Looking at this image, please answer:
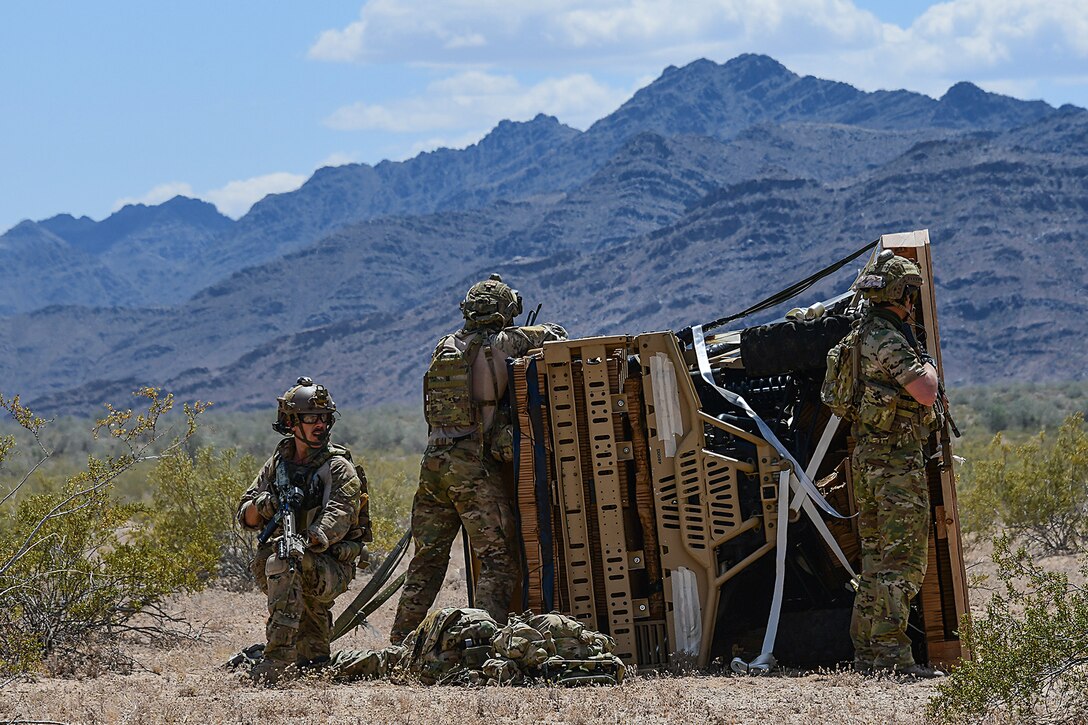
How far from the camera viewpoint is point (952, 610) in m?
8.51

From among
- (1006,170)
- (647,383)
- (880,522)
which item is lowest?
(880,522)

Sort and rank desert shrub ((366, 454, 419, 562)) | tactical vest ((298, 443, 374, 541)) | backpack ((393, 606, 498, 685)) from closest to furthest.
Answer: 1. backpack ((393, 606, 498, 685))
2. tactical vest ((298, 443, 374, 541))
3. desert shrub ((366, 454, 419, 562))

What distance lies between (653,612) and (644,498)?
2.22 feet

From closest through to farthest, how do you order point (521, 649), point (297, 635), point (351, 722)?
1. point (351, 722)
2. point (521, 649)
3. point (297, 635)

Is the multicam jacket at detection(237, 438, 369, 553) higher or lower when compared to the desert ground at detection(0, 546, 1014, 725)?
higher

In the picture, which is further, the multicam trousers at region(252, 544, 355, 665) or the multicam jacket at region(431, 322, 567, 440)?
the multicam jacket at region(431, 322, 567, 440)

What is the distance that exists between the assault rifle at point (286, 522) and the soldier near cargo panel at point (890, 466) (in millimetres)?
3119

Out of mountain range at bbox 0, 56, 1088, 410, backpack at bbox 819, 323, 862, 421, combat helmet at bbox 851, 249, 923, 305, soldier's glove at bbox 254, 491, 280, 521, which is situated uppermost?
mountain range at bbox 0, 56, 1088, 410

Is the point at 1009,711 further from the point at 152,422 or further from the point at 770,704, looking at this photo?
the point at 152,422

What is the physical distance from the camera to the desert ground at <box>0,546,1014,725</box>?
23.3 ft

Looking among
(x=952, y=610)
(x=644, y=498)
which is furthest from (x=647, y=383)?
(x=952, y=610)

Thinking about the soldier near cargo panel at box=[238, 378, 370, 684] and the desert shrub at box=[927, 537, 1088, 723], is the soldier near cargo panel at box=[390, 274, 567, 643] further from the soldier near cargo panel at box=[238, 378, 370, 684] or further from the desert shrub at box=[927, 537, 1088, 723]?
the desert shrub at box=[927, 537, 1088, 723]

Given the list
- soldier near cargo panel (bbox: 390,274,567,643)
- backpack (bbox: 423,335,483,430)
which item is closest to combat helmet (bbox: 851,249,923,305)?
soldier near cargo panel (bbox: 390,274,567,643)

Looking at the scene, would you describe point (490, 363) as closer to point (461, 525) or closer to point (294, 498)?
point (461, 525)
